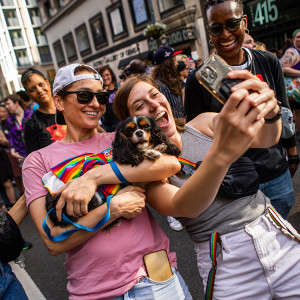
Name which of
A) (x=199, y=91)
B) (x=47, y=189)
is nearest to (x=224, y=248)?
(x=47, y=189)

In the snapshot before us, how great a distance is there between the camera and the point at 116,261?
4.55 feet

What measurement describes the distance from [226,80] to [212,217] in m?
0.77

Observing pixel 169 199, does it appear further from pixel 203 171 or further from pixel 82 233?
pixel 82 233

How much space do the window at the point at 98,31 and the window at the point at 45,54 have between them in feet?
38.1

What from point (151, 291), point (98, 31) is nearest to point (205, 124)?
point (151, 291)

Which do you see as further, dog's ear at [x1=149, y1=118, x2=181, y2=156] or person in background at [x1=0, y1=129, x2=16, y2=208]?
person in background at [x1=0, y1=129, x2=16, y2=208]

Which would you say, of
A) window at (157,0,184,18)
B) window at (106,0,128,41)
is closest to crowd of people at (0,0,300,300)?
window at (157,0,184,18)

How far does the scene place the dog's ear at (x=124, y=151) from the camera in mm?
1451

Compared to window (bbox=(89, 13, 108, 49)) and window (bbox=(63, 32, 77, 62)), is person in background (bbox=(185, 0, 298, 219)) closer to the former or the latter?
window (bbox=(89, 13, 108, 49))

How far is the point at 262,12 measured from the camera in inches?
484

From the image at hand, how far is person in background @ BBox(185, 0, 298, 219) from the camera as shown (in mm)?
1893

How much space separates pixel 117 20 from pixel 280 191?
21.3 m

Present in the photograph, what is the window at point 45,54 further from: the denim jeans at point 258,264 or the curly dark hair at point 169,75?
the denim jeans at point 258,264

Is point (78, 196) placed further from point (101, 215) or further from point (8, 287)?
point (8, 287)
